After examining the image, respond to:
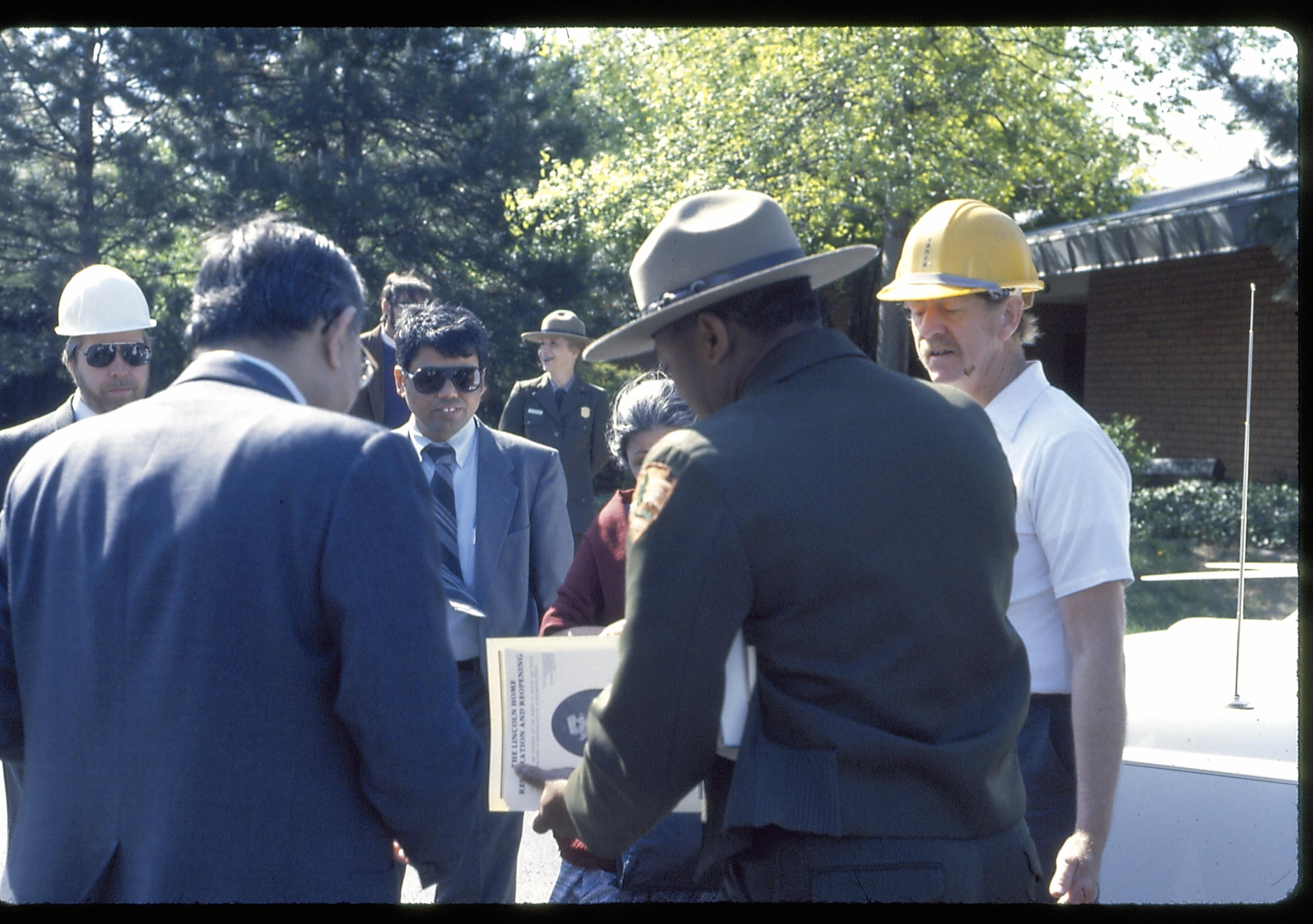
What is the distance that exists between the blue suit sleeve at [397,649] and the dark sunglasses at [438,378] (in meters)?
1.68

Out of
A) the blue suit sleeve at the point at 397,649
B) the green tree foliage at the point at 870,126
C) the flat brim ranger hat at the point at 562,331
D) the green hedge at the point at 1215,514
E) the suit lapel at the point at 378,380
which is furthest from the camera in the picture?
the green tree foliage at the point at 870,126

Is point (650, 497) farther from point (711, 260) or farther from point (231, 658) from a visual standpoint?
point (231, 658)

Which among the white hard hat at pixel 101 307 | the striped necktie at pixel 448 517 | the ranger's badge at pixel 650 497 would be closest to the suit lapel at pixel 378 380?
the white hard hat at pixel 101 307

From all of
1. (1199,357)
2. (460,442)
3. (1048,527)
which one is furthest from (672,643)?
(1199,357)

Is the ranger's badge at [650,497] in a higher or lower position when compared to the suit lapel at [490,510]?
higher

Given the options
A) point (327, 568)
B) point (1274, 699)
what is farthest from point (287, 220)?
point (1274, 699)

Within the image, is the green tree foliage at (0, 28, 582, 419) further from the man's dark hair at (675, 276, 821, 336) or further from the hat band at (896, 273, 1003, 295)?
the man's dark hair at (675, 276, 821, 336)

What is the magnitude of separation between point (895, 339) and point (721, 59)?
3870 millimetres

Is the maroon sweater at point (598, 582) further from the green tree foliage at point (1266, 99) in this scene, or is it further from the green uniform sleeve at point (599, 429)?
the green tree foliage at point (1266, 99)

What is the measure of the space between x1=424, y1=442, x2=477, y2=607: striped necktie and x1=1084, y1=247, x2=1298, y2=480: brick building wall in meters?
11.5

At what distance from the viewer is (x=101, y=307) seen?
4.14 m

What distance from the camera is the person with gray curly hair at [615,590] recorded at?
2.54 metres

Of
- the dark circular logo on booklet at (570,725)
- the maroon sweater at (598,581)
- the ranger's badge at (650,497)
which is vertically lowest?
the dark circular logo on booklet at (570,725)

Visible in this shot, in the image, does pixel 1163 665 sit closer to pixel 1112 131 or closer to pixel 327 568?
pixel 327 568
